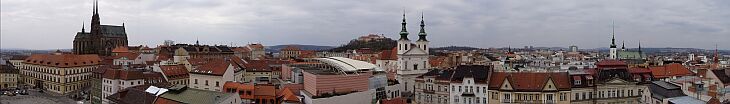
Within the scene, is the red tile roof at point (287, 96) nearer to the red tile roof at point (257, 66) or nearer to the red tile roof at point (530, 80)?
the red tile roof at point (530, 80)

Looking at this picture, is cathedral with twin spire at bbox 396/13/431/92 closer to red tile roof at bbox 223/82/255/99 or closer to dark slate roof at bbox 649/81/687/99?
red tile roof at bbox 223/82/255/99

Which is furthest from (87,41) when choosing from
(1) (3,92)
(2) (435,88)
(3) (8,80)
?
(2) (435,88)

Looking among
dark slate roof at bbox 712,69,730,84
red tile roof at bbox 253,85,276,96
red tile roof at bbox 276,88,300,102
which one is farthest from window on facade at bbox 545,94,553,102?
red tile roof at bbox 253,85,276,96

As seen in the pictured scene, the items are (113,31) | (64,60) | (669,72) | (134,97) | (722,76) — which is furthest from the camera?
(113,31)

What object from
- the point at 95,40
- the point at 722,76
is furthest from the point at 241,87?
the point at 95,40

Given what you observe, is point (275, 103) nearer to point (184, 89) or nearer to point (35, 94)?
point (184, 89)

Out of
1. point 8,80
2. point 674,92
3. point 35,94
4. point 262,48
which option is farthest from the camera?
point 262,48

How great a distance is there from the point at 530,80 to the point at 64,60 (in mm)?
59512

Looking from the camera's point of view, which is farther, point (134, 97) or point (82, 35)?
point (82, 35)

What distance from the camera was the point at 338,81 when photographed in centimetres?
5406

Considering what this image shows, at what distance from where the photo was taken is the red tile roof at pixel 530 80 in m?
47.6

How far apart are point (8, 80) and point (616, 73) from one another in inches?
3107

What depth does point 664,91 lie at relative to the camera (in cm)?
4906

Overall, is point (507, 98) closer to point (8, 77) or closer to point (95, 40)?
point (8, 77)
